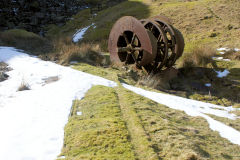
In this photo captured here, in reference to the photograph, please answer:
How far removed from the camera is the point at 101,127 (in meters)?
2.58

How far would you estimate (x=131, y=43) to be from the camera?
8.23m

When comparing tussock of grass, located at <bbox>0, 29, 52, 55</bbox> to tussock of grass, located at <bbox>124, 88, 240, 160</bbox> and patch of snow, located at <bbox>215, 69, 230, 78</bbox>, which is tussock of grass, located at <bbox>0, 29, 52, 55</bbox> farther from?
tussock of grass, located at <bbox>124, 88, 240, 160</bbox>

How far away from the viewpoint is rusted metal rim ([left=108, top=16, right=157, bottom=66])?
7.21 metres

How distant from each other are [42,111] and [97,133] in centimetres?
114

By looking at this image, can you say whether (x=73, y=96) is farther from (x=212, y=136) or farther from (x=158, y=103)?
(x=212, y=136)

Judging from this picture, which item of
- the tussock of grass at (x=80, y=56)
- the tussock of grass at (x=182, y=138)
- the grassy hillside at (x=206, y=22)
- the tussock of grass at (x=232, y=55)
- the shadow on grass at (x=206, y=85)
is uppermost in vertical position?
the grassy hillside at (x=206, y=22)

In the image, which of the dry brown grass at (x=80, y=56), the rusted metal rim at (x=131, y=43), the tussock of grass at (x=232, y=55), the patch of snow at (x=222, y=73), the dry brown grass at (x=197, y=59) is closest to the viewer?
the rusted metal rim at (x=131, y=43)

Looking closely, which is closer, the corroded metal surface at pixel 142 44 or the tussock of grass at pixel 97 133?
the tussock of grass at pixel 97 133

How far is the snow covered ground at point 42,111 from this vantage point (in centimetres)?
214

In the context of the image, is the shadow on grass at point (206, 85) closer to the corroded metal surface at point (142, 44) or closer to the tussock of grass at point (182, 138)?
the corroded metal surface at point (142, 44)

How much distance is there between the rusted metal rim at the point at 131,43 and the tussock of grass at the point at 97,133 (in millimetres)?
4127

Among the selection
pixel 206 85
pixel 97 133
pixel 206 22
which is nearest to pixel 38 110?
pixel 97 133

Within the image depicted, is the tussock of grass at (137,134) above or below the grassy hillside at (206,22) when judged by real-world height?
below

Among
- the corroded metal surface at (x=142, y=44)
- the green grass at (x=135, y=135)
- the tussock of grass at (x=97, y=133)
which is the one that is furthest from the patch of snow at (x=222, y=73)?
the tussock of grass at (x=97, y=133)
